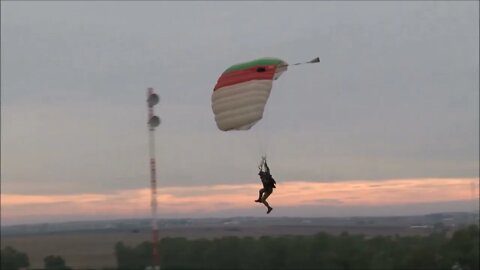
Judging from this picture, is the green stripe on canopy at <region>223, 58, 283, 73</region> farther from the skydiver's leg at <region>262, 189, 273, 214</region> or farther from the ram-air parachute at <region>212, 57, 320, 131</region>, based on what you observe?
the skydiver's leg at <region>262, 189, 273, 214</region>

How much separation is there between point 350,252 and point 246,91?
36.8 meters

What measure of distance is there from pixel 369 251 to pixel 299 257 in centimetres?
493

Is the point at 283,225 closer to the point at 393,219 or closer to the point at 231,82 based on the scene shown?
the point at 393,219

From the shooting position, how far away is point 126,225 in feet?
154

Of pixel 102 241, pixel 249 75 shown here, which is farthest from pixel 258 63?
pixel 102 241

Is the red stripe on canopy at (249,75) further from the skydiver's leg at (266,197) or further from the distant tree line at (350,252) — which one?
the distant tree line at (350,252)

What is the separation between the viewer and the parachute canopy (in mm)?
19859

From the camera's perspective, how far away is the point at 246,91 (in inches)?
787

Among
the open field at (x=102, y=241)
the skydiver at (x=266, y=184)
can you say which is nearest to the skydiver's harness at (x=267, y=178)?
the skydiver at (x=266, y=184)

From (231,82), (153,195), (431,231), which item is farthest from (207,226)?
(231,82)

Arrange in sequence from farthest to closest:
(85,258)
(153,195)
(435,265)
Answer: (435,265), (85,258), (153,195)

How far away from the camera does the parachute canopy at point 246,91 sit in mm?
19859

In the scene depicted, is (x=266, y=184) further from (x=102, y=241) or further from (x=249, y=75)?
(x=102, y=241)

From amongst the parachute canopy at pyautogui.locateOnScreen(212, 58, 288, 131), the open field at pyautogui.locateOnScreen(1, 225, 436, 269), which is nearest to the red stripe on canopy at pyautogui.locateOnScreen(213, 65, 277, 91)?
the parachute canopy at pyautogui.locateOnScreen(212, 58, 288, 131)
